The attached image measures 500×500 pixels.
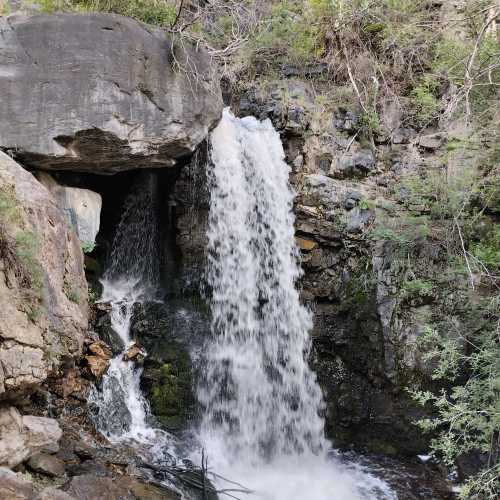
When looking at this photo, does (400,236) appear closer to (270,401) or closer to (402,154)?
(402,154)

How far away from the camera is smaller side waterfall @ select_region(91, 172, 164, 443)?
19.7 ft

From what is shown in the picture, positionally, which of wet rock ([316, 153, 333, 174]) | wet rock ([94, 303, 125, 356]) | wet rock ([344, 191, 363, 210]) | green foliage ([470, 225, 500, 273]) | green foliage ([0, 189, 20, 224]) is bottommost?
wet rock ([94, 303, 125, 356])

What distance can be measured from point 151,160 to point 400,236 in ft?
11.5

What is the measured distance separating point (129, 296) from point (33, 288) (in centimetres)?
334

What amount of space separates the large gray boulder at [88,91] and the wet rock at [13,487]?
3.35 metres

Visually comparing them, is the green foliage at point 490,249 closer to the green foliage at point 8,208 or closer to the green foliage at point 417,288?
the green foliage at point 417,288

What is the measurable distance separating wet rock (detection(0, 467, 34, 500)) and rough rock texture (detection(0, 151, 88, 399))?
65 cm

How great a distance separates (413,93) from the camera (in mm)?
8750

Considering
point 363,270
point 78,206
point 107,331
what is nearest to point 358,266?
point 363,270

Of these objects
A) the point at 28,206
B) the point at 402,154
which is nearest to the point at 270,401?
the point at 28,206

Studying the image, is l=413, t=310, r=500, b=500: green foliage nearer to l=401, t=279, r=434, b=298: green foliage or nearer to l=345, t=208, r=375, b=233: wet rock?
l=401, t=279, r=434, b=298: green foliage

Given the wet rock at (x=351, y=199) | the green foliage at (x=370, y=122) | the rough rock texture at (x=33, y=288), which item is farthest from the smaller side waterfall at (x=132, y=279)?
the green foliage at (x=370, y=122)

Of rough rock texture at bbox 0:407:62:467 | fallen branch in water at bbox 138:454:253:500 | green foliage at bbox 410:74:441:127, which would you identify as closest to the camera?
rough rock texture at bbox 0:407:62:467

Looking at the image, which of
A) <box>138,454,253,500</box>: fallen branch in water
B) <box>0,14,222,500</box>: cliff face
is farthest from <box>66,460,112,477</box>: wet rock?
<box>138,454,253,500</box>: fallen branch in water
